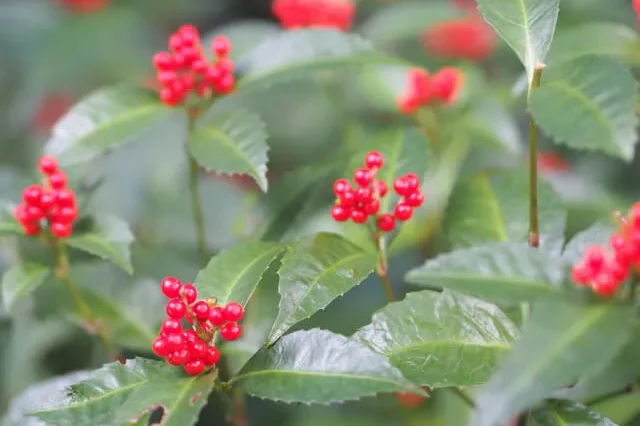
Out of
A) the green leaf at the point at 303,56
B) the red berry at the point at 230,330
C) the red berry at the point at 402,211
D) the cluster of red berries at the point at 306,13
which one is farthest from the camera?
the cluster of red berries at the point at 306,13

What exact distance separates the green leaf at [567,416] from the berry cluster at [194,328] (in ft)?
1.06

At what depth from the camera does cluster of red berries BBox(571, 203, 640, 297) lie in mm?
670

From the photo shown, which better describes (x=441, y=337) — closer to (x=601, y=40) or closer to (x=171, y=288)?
(x=171, y=288)

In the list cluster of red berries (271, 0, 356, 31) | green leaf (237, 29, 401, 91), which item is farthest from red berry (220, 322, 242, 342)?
cluster of red berries (271, 0, 356, 31)

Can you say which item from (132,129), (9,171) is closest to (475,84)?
(132,129)

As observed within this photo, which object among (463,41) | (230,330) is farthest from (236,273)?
(463,41)

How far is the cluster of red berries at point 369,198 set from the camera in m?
0.92

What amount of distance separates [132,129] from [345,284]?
1.51ft

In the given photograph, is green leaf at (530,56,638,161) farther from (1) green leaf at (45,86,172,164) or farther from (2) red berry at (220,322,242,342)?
(1) green leaf at (45,86,172,164)

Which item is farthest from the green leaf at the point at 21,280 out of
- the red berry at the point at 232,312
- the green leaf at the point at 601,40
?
the green leaf at the point at 601,40

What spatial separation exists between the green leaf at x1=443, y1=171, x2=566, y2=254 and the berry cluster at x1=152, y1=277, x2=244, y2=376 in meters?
0.38

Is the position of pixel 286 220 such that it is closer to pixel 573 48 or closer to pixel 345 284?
pixel 345 284

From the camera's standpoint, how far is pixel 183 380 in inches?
32.0

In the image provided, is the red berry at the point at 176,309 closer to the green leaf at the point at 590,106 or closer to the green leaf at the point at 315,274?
the green leaf at the point at 315,274
